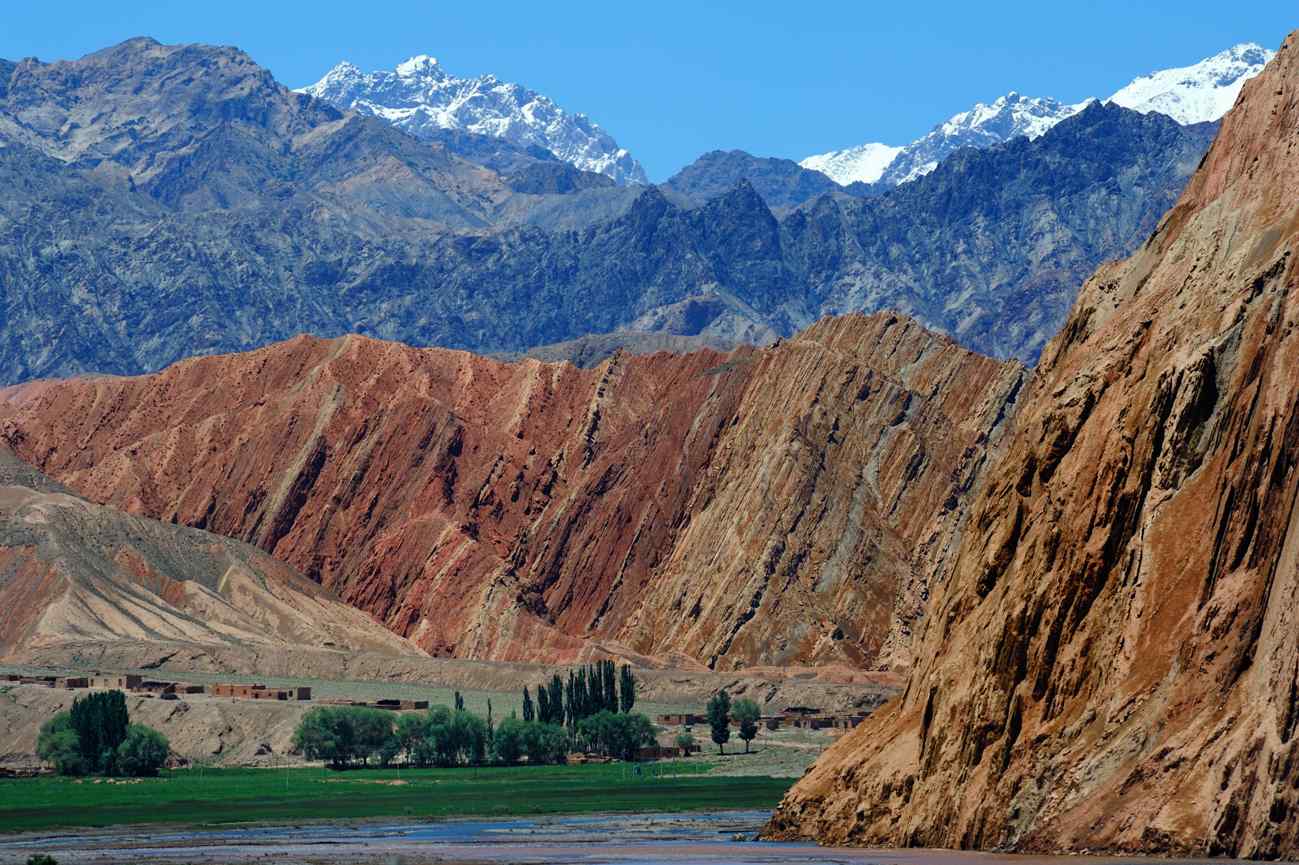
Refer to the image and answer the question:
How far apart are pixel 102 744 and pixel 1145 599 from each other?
108m

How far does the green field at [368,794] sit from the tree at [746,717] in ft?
36.4

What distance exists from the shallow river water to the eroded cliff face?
8.48ft

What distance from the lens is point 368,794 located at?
450 feet

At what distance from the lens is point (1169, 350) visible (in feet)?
224

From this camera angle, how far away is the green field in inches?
4577

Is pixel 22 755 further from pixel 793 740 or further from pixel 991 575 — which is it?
pixel 991 575

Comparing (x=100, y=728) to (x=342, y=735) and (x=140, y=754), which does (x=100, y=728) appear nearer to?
(x=140, y=754)

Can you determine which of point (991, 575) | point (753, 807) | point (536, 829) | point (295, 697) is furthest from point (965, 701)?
point (295, 697)

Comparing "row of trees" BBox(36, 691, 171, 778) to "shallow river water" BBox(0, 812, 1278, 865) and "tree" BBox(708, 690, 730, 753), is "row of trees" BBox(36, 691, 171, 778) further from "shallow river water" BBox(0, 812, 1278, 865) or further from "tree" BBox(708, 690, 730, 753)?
"shallow river water" BBox(0, 812, 1278, 865)

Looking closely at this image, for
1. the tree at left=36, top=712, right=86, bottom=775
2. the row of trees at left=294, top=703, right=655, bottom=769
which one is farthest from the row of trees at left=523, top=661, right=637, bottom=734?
the tree at left=36, top=712, right=86, bottom=775

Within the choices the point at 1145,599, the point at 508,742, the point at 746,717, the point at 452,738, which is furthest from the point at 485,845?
the point at 746,717

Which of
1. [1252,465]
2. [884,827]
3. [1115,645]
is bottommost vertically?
[884,827]

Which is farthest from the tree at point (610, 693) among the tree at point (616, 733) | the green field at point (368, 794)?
the green field at point (368, 794)

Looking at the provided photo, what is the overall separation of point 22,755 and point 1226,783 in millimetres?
127697
